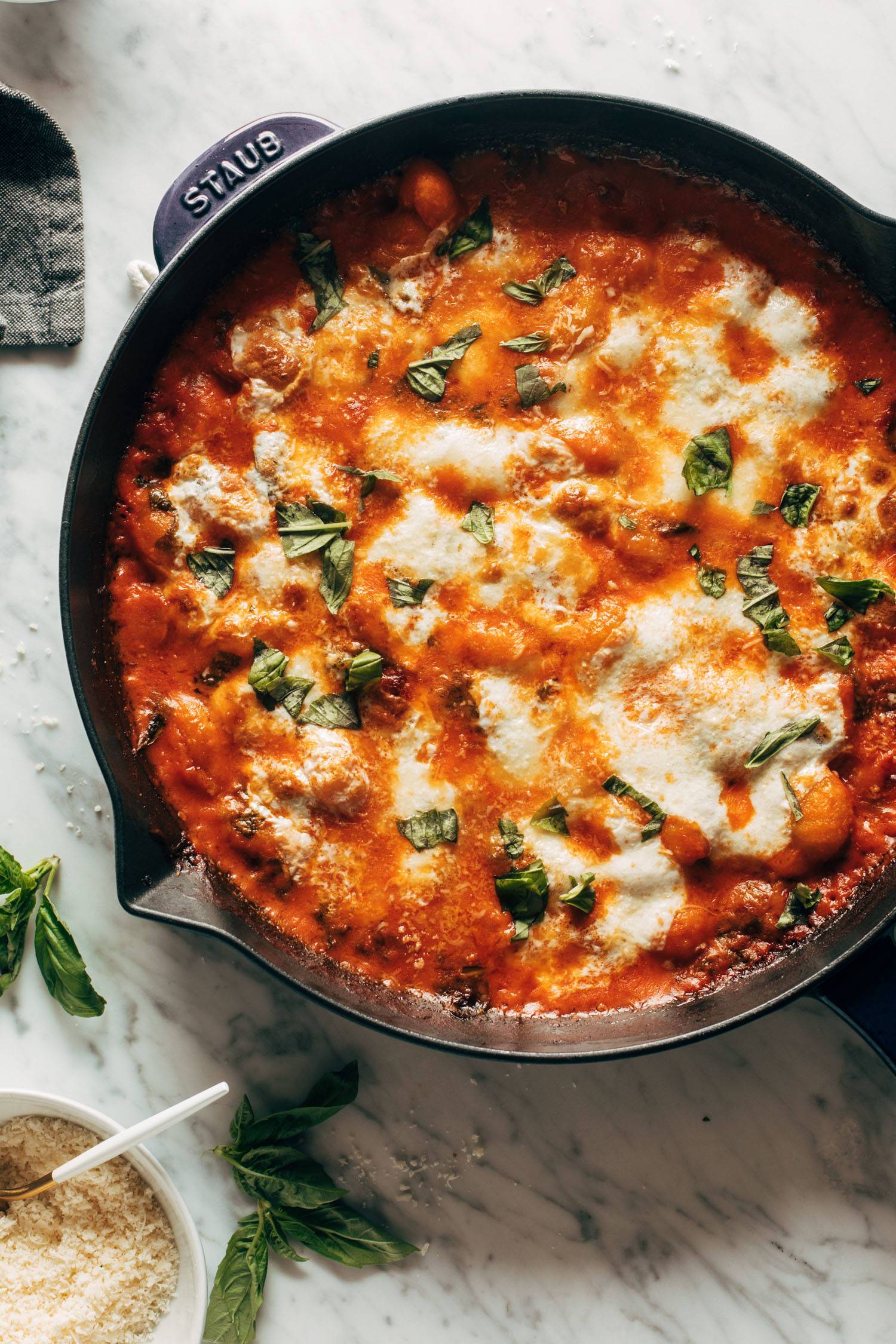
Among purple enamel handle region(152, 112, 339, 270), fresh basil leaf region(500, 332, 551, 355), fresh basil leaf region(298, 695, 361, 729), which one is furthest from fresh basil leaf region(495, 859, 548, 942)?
purple enamel handle region(152, 112, 339, 270)

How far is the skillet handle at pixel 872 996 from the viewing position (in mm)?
2504

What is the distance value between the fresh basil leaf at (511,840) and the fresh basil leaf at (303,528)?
32.8 inches

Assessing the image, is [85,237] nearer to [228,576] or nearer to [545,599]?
[228,576]

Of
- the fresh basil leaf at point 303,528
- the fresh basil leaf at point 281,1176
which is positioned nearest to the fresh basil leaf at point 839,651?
the fresh basil leaf at point 303,528

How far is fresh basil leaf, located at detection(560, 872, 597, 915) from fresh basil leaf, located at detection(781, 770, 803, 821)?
51 centimetres

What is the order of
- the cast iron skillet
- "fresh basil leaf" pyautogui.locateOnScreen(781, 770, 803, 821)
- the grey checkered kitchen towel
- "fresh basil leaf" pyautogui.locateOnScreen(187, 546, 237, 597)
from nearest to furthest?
the cast iron skillet → "fresh basil leaf" pyautogui.locateOnScreen(781, 770, 803, 821) → "fresh basil leaf" pyautogui.locateOnScreen(187, 546, 237, 597) → the grey checkered kitchen towel

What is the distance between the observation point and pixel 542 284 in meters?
2.68

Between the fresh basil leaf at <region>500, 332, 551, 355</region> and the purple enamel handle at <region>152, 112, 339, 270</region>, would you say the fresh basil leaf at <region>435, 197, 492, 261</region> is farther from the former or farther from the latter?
the purple enamel handle at <region>152, 112, 339, 270</region>

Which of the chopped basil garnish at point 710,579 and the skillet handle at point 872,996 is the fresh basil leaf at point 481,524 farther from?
the skillet handle at point 872,996

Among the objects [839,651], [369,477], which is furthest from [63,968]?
[839,651]

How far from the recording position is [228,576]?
2676 millimetres

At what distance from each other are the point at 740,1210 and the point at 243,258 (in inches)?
115

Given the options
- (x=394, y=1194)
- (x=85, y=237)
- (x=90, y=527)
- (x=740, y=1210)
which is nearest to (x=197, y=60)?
(x=85, y=237)

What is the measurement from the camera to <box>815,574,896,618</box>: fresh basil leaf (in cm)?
260
